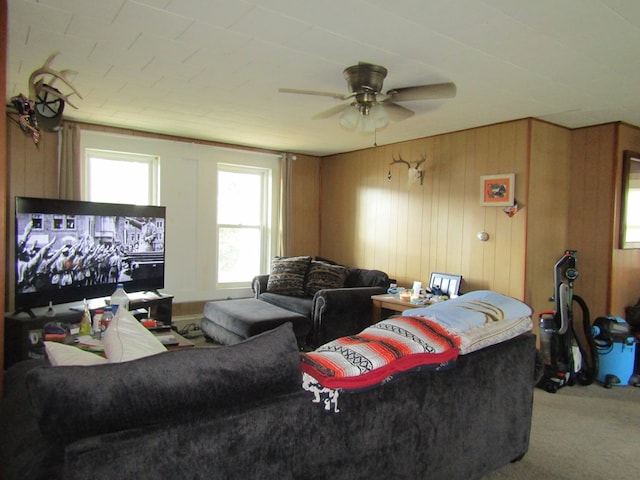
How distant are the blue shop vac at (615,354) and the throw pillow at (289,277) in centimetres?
300

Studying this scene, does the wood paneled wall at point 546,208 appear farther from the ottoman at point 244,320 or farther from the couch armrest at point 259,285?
the couch armrest at point 259,285

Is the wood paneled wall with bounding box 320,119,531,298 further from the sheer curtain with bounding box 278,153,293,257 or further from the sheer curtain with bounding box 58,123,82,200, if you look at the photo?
the sheer curtain with bounding box 58,123,82,200

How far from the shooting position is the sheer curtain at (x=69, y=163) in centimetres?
432

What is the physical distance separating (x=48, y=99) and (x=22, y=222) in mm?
1146

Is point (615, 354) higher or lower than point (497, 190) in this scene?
lower

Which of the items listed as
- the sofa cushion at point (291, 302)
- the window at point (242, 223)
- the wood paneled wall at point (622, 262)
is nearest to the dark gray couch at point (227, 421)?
the sofa cushion at point (291, 302)

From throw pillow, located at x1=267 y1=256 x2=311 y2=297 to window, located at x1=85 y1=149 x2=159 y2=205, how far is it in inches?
65.3

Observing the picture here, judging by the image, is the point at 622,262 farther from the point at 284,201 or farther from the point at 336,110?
the point at 284,201

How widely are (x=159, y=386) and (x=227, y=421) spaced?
227mm

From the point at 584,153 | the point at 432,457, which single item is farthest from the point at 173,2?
the point at 584,153

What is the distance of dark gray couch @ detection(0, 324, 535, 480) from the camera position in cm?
102

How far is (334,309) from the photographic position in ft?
14.0

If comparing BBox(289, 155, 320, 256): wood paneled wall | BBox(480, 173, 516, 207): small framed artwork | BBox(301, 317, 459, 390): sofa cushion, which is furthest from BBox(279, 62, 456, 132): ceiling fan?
BBox(289, 155, 320, 256): wood paneled wall

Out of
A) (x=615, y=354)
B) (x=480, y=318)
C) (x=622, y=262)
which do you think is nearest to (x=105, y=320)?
(x=480, y=318)
